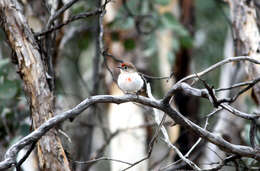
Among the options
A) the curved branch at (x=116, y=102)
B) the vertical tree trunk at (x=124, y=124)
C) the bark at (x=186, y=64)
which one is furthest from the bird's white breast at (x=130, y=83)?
the bark at (x=186, y=64)

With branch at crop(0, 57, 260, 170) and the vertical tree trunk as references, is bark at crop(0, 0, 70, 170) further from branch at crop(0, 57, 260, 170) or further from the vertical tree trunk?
the vertical tree trunk

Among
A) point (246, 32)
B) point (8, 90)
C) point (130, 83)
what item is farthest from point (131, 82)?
point (8, 90)

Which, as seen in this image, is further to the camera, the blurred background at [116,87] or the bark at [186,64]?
the bark at [186,64]

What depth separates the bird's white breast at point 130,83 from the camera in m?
3.86

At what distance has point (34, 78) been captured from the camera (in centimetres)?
352

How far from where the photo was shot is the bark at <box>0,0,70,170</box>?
11.3 feet

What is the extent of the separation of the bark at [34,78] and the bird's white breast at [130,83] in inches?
28.1

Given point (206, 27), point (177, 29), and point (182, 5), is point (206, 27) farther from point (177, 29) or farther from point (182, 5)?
point (177, 29)

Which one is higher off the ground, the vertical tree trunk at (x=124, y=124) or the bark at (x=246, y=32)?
the bark at (x=246, y=32)

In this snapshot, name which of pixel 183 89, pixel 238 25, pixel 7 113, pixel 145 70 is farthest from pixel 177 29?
pixel 183 89

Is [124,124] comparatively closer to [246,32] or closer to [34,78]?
[246,32]

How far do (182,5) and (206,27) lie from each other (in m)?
2.94

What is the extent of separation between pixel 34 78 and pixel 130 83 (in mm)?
881

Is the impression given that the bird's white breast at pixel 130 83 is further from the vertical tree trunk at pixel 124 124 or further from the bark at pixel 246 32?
the vertical tree trunk at pixel 124 124
